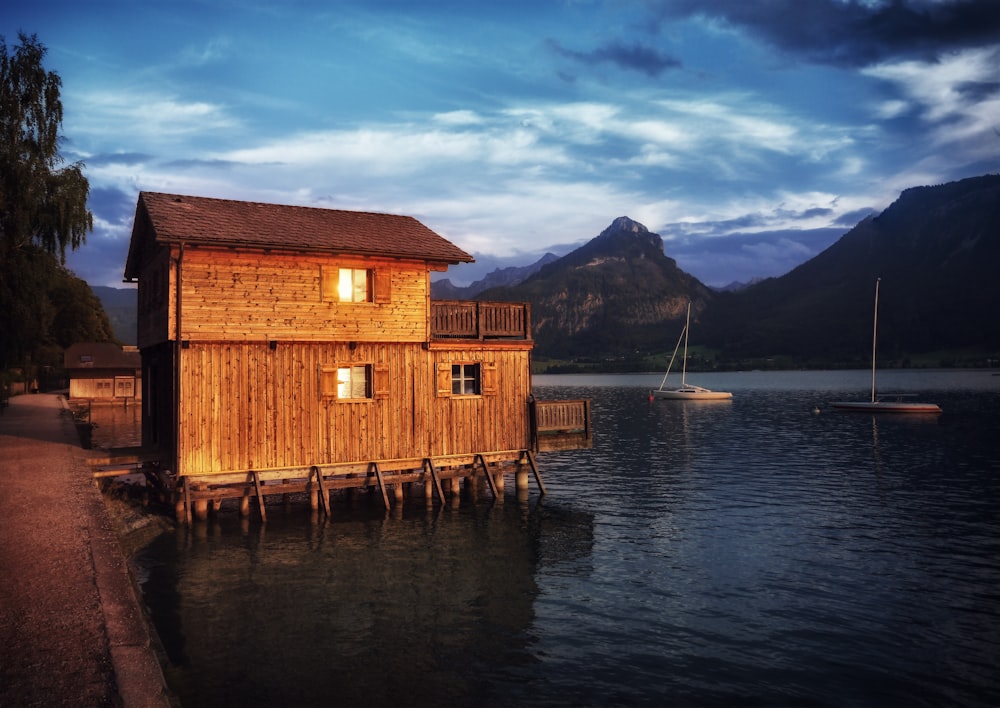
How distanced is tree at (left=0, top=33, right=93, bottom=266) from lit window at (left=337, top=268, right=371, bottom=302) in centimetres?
1631

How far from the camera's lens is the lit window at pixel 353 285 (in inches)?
1094

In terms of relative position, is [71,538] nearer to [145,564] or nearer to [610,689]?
[145,564]

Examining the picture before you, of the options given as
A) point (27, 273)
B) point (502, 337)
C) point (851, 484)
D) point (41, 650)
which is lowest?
point (851, 484)

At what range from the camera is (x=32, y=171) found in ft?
111

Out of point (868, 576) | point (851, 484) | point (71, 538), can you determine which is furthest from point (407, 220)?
point (851, 484)

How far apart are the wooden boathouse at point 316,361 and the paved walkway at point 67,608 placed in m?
4.85

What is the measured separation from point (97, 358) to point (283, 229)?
68.4 m

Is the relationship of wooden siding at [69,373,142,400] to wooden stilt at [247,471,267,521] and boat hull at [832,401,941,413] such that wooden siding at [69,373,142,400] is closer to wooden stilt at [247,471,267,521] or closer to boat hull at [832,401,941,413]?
wooden stilt at [247,471,267,521]

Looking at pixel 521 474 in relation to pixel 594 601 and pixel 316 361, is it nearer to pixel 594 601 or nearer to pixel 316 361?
pixel 316 361

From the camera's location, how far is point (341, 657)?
50.2ft

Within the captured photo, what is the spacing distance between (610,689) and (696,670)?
208 centimetres

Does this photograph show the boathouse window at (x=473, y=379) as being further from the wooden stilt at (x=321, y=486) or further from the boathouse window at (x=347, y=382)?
the wooden stilt at (x=321, y=486)

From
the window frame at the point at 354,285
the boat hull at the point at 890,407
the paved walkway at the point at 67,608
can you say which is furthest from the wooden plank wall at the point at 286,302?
the boat hull at the point at 890,407

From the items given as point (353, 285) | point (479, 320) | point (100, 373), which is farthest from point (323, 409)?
point (100, 373)
